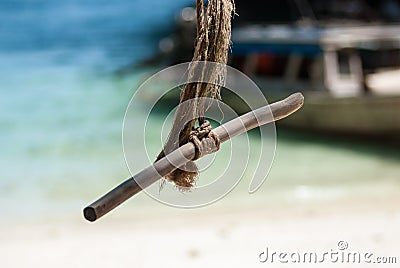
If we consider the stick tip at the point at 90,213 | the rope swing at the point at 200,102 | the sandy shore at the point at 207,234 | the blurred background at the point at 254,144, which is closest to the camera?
the stick tip at the point at 90,213

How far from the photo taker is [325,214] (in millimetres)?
8562

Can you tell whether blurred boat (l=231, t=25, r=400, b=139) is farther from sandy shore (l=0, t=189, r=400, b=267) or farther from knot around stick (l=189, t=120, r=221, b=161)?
knot around stick (l=189, t=120, r=221, b=161)

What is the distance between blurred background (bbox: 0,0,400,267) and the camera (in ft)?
24.7

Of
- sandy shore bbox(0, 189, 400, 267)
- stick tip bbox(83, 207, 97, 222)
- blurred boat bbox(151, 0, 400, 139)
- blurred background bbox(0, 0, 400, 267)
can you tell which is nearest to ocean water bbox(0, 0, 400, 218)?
blurred background bbox(0, 0, 400, 267)

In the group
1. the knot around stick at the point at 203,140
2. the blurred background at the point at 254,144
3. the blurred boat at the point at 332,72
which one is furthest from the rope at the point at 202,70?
the blurred boat at the point at 332,72

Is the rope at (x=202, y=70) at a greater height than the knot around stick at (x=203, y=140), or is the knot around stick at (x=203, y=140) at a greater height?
the rope at (x=202, y=70)

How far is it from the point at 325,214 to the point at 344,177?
7.37 feet

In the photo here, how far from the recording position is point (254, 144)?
1006cm

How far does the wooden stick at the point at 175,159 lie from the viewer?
249 cm

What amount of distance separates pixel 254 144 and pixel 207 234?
8.01ft

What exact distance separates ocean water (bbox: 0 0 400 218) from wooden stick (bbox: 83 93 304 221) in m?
1.13

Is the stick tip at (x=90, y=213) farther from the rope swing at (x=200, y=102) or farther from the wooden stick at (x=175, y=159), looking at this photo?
the rope swing at (x=200, y=102)

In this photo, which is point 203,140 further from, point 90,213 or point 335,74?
point 335,74

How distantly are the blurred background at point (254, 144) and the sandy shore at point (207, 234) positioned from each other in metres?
0.02
